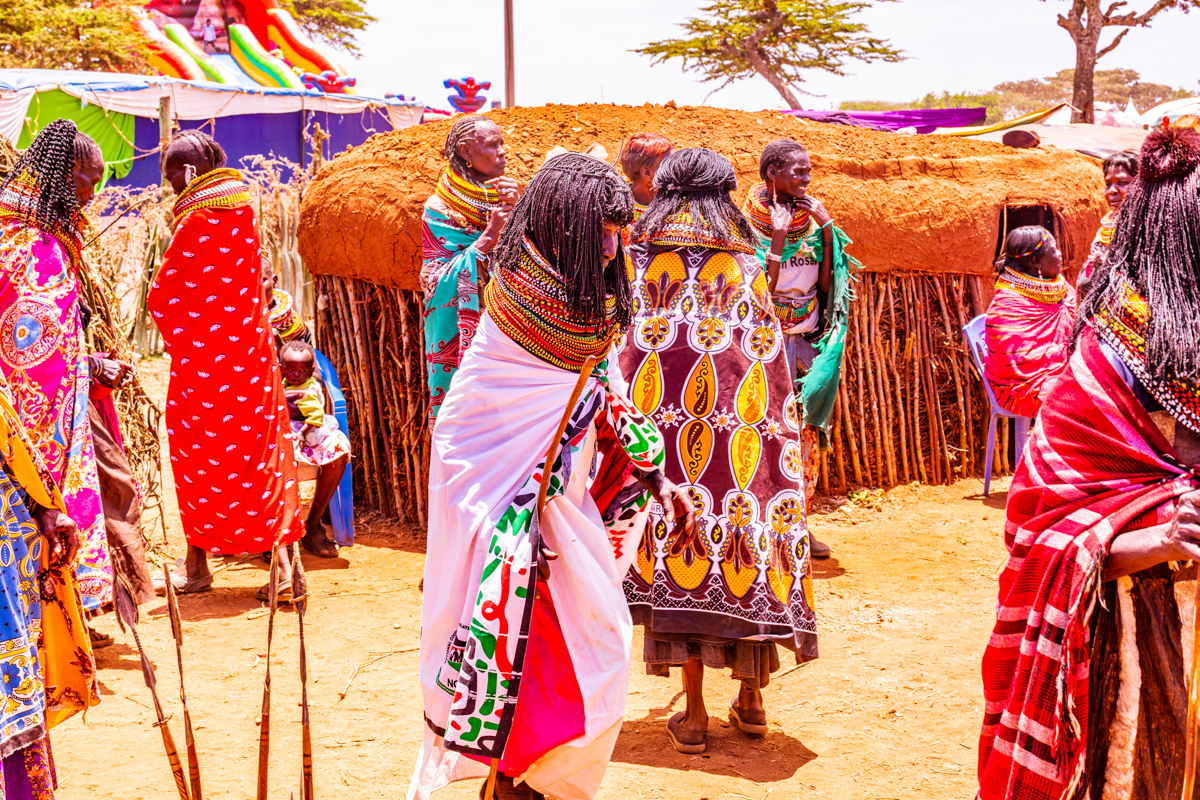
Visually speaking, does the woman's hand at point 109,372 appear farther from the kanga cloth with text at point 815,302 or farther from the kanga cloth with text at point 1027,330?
the kanga cloth with text at point 1027,330

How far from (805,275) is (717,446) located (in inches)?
89.7

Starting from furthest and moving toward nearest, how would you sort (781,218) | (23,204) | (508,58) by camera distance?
(508,58)
(781,218)
(23,204)

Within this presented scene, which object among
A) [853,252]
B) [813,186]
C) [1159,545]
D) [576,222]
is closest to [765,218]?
[813,186]

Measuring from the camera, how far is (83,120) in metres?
18.6

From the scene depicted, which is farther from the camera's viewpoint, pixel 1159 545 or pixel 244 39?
pixel 244 39

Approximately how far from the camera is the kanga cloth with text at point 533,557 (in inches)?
121

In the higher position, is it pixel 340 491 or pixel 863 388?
pixel 863 388

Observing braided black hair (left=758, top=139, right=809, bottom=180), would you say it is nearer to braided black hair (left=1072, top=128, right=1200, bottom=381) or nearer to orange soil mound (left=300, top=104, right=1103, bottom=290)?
orange soil mound (left=300, top=104, right=1103, bottom=290)

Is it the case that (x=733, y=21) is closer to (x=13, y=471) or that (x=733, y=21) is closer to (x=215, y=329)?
(x=215, y=329)

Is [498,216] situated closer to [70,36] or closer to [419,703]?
[419,703]

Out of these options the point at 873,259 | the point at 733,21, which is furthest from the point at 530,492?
the point at 733,21

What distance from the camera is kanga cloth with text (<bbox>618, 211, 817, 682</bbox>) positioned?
4082 mm

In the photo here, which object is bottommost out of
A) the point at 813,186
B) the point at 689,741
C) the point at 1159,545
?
the point at 689,741

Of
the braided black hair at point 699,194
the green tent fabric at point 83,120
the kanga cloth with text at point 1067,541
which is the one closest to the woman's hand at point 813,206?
the braided black hair at point 699,194
